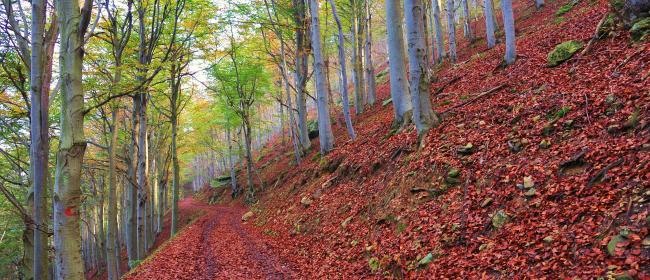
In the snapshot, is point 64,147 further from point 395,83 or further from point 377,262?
point 395,83

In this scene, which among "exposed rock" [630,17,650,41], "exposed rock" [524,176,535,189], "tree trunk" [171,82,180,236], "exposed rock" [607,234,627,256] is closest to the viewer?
"exposed rock" [607,234,627,256]

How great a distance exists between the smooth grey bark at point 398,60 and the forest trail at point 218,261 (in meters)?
5.19

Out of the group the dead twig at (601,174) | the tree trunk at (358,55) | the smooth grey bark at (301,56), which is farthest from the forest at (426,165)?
the tree trunk at (358,55)

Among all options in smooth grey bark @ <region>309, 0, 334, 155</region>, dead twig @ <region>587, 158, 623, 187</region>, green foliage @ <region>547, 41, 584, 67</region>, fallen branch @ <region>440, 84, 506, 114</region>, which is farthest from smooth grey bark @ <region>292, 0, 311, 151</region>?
dead twig @ <region>587, 158, 623, 187</region>

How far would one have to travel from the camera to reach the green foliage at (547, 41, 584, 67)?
24.3ft

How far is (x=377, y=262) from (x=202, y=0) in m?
9.56

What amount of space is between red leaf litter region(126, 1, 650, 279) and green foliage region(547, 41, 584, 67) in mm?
296

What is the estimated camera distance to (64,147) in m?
3.19

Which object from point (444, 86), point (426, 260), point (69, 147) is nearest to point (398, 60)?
point (444, 86)

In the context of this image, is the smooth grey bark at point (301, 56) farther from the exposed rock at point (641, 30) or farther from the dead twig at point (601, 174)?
the dead twig at point (601, 174)

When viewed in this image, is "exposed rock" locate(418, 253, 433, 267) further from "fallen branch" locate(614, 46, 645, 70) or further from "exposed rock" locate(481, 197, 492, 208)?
"fallen branch" locate(614, 46, 645, 70)

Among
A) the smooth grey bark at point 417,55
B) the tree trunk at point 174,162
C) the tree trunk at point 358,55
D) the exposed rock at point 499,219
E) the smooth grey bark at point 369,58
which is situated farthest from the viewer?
the smooth grey bark at point 369,58

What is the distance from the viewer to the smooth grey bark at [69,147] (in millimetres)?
3154

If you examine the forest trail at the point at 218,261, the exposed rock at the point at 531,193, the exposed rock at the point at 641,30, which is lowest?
the forest trail at the point at 218,261
